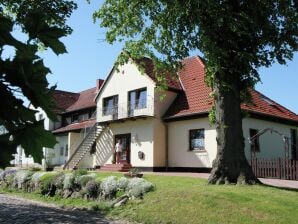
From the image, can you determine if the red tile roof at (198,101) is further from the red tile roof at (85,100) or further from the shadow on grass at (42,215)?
the shadow on grass at (42,215)

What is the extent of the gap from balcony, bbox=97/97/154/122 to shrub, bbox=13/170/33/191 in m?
9.73

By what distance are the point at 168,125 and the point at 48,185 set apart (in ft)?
40.0

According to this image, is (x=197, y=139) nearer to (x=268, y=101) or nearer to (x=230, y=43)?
(x=268, y=101)

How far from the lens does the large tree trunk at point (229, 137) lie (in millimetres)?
16531

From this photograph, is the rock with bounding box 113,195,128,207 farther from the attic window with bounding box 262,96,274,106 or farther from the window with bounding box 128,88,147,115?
the attic window with bounding box 262,96,274,106

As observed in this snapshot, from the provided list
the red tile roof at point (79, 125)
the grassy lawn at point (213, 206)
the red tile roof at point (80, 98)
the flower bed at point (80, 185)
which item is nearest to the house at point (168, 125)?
the red tile roof at point (79, 125)

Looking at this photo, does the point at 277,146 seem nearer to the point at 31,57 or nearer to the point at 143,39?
the point at 143,39

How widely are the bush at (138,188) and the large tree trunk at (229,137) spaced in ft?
9.18

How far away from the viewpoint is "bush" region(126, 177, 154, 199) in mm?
14656

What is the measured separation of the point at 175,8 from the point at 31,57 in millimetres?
15756

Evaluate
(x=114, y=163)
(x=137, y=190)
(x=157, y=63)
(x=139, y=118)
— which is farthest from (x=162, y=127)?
(x=137, y=190)

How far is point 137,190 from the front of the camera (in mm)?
14734

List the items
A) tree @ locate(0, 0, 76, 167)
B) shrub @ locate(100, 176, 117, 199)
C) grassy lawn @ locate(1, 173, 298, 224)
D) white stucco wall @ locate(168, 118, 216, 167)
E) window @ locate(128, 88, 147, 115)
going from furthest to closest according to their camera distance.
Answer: window @ locate(128, 88, 147, 115) < white stucco wall @ locate(168, 118, 216, 167) < shrub @ locate(100, 176, 117, 199) < grassy lawn @ locate(1, 173, 298, 224) < tree @ locate(0, 0, 76, 167)

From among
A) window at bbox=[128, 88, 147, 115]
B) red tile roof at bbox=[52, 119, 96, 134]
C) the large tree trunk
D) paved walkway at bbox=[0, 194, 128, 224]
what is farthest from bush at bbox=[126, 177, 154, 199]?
red tile roof at bbox=[52, 119, 96, 134]
